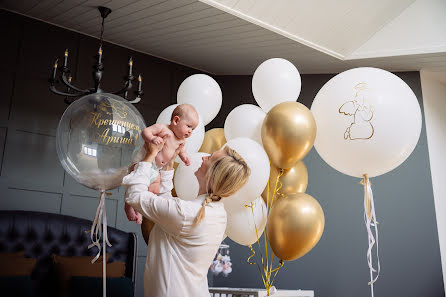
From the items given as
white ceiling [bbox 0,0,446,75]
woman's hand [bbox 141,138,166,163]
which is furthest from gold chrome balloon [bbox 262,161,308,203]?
white ceiling [bbox 0,0,446,75]

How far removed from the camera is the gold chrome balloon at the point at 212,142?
2.47m

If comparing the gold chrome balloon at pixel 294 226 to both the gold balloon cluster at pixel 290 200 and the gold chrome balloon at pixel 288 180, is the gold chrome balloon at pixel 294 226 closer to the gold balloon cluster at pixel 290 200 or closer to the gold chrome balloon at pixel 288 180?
the gold balloon cluster at pixel 290 200

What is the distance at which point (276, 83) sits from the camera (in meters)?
2.28

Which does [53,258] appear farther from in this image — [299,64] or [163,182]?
[299,64]

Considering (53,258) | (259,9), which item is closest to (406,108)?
(259,9)

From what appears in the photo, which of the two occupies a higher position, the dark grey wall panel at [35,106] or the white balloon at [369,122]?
the dark grey wall panel at [35,106]

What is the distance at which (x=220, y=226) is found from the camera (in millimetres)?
1466

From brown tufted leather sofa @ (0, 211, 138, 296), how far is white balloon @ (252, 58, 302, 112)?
2.21 meters

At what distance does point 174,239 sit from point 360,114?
3.58ft

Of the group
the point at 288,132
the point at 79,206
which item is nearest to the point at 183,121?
the point at 288,132

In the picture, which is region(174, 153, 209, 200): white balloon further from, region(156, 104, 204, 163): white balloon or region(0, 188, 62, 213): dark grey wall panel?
region(0, 188, 62, 213): dark grey wall panel

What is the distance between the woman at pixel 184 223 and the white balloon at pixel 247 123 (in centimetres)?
84

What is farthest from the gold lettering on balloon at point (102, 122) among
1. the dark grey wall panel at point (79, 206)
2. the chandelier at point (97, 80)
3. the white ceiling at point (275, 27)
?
the dark grey wall panel at point (79, 206)

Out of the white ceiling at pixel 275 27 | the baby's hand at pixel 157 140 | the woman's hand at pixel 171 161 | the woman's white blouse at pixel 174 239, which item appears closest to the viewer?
the woman's white blouse at pixel 174 239
